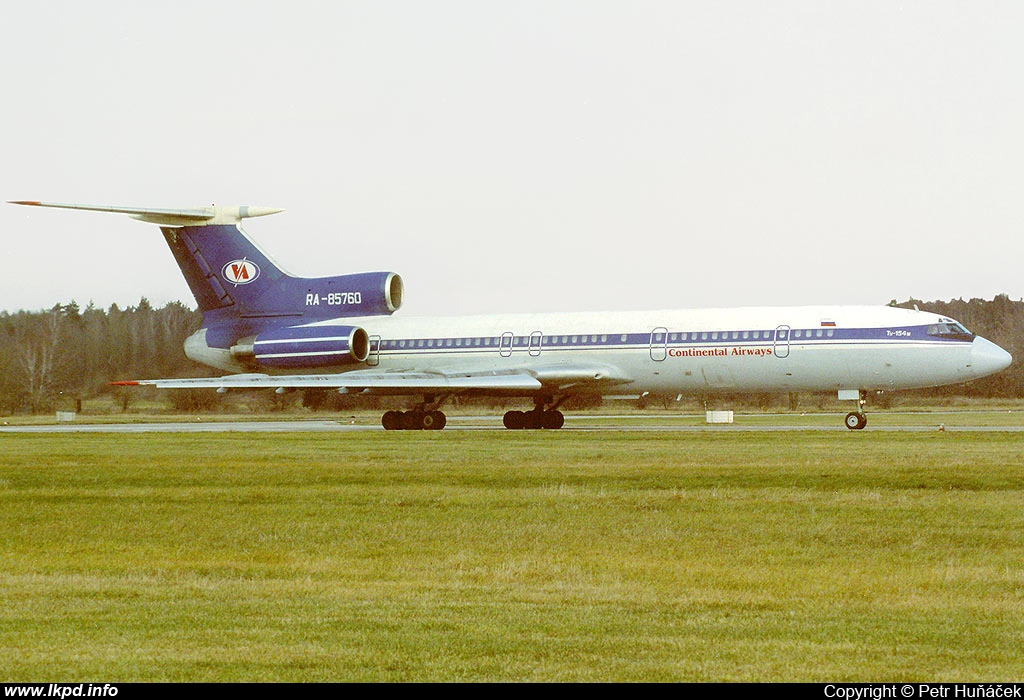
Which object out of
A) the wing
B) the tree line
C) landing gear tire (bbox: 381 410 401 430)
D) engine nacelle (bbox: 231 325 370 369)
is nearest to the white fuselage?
the wing

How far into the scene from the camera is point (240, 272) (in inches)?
1960

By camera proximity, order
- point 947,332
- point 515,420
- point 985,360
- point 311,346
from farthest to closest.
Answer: point 311,346 → point 515,420 → point 947,332 → point 985,360

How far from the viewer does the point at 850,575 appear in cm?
1405

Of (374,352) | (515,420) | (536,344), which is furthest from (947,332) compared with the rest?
(374,352)

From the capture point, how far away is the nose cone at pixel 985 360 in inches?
1565

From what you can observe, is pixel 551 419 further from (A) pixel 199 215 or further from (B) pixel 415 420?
(A) pixel 199 215

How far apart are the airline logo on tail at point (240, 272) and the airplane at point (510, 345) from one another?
0.12 feet

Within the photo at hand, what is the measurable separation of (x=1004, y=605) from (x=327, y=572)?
7.06 metres

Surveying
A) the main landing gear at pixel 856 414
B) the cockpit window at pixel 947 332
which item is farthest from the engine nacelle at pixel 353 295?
the cockpit window at pixel 947 332

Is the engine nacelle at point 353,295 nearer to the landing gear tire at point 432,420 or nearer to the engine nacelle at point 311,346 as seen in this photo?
the engine nacelle at point 311,346

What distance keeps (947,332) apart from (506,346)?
580 inches

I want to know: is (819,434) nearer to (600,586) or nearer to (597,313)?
(597,313)
